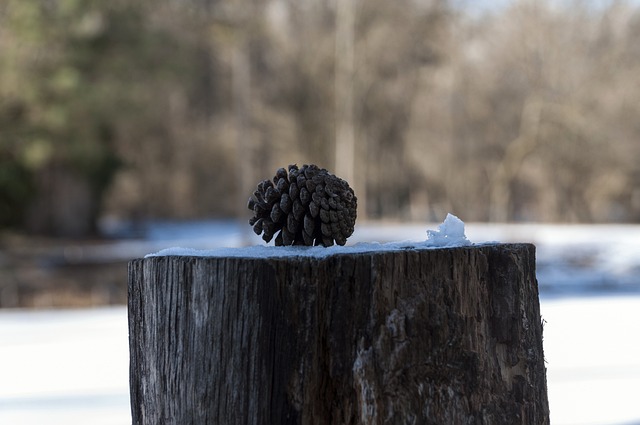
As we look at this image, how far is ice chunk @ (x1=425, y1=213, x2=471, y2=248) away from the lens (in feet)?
5.23

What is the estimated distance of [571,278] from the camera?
509 inches

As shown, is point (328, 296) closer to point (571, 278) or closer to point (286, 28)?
point (571, 278)

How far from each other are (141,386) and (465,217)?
87.2ft

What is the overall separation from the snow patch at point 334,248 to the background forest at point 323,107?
1373cm

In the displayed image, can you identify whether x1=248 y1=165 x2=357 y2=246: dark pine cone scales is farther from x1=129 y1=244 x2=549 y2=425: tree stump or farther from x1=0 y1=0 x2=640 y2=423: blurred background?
x1=0 y1=0 x2=640 y2=423: blurred background

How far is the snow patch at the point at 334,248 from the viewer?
1.47 metres

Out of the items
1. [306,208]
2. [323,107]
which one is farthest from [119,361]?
[323,107]

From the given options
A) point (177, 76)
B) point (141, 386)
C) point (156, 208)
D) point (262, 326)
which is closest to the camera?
point (262, 326)

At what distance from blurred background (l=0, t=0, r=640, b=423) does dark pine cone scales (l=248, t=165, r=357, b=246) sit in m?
5.60

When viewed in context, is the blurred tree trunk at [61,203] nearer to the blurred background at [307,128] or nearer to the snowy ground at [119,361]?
the blurred background at [307,128]

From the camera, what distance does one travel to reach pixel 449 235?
164 cm

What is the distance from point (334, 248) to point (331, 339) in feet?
0.63

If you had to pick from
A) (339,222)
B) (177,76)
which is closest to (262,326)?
(339,222)

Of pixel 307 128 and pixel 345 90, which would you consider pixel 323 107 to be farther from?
pixel 345 90
